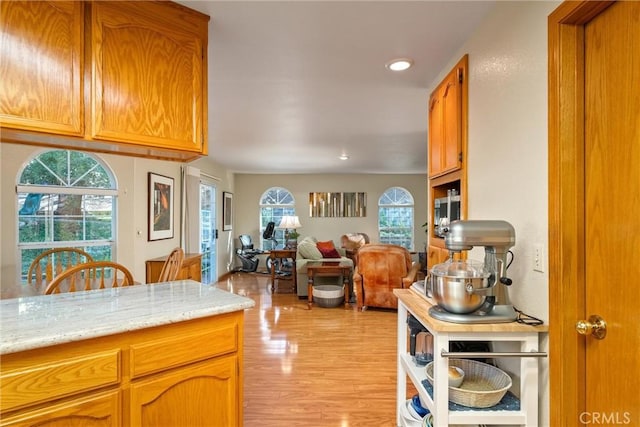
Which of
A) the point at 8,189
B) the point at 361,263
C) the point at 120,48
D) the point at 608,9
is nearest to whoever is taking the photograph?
the point at 608,9

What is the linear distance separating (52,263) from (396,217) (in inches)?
276

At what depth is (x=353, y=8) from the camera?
5.30ft

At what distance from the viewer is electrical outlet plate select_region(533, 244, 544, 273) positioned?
1311 mm

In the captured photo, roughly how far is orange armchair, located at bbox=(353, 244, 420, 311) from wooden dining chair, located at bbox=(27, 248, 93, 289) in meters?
3.08

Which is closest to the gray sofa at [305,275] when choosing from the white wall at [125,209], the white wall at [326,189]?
the white wall at [125,209]

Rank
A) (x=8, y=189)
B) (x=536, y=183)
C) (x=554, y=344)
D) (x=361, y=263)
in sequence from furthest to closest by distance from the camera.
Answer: (x=361, y=263)
(x=8, y=189)
(x=536, y=183)
(x=554, y=344)

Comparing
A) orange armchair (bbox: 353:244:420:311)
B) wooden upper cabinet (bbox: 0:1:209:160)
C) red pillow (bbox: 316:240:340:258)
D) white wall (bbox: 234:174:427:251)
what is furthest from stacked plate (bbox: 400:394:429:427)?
white wall (bbox: 234:174:427:251)

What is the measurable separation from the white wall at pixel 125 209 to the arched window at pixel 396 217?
514 cm

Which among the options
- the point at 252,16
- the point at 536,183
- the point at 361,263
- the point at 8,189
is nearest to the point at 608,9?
the point at 536,183

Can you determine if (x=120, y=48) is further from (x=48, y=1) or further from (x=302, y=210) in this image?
(x=302, y=210)

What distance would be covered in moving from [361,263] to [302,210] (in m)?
3.96

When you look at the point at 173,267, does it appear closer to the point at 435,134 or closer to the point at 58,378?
the point at 58,378

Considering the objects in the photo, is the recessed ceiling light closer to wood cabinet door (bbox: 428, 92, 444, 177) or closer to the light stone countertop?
wood cabinet door (bbox: 428, 92, 444, 177)

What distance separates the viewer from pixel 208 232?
6301 mm
